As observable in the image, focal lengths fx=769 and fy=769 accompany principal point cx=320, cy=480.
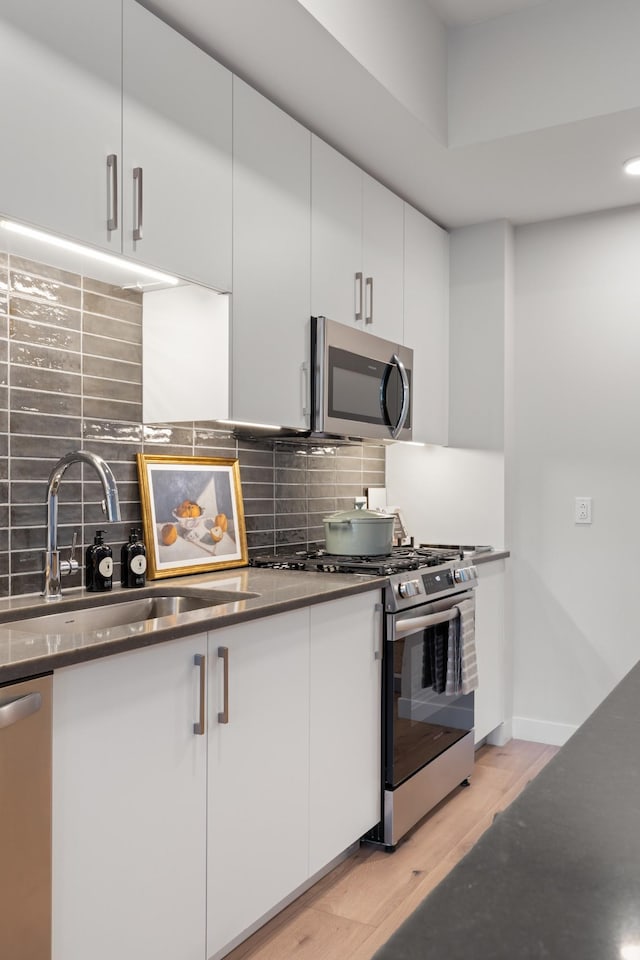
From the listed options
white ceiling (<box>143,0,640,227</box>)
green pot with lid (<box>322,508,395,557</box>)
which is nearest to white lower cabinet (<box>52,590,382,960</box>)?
green pot with lid (<box>322,508,395,557</box>)

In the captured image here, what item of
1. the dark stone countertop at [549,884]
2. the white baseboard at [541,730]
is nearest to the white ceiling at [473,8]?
the dark stone countertop at [549,884]

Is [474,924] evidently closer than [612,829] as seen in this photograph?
Yes

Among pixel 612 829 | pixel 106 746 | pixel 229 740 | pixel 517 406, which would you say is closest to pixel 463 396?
pixel 517 406

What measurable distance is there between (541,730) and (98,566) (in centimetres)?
242

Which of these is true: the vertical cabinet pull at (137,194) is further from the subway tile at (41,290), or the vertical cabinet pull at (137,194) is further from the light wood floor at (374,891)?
the light wood floor at (374,891)

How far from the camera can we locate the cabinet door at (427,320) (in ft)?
10.8

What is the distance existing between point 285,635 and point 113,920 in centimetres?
75

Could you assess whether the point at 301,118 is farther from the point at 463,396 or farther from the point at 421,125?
the point at 463,396

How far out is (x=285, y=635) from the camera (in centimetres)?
199

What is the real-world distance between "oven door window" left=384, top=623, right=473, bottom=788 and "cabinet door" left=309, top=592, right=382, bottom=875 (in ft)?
0.15

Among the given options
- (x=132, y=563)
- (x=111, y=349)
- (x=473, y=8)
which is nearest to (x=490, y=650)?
(x=132, y=563)

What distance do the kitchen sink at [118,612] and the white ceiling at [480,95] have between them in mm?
1527

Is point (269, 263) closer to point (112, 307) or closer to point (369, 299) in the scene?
point (112, 307)

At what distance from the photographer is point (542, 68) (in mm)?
2668
